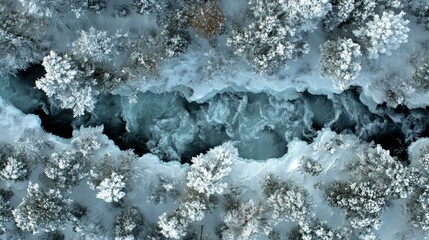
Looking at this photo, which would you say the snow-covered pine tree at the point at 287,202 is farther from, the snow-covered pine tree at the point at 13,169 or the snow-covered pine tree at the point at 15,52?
the snow-covered pine tree at the point at 15,52

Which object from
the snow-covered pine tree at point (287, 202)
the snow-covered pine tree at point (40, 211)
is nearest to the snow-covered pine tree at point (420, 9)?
the snow-covered pine tree at point (287, 202)

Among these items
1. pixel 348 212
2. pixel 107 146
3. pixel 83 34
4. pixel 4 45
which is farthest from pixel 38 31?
pixel 348 212

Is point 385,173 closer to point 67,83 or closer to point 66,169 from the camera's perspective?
point 66,169

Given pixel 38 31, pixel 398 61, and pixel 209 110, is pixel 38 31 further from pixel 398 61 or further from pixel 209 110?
pixel 398 61

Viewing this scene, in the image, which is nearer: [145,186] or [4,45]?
[4,45]

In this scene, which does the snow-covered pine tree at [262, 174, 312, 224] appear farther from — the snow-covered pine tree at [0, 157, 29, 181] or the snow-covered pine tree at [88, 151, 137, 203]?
the snow-covered pine tree at [0, 157, 29, 181]

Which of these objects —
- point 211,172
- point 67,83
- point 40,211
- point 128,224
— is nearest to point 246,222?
point 211,172
